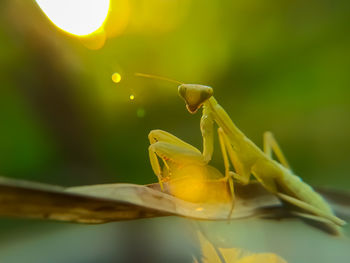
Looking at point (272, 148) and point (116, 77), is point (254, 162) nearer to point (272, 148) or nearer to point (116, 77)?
point (272, 148)

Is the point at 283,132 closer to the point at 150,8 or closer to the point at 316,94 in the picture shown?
the point at 316,94

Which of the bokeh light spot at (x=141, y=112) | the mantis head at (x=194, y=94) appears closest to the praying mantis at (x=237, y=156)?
the mantis head at (x=194, y=94)

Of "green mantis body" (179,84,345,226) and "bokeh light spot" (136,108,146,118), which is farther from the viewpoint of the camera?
"bokeh light spot" (136,108,146,118)

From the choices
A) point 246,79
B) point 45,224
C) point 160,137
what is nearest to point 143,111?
point 160,137

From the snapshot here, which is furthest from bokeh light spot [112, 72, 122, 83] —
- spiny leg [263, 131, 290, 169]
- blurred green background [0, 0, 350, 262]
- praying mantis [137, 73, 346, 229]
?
spiny leg [263, 131, 290, 169]

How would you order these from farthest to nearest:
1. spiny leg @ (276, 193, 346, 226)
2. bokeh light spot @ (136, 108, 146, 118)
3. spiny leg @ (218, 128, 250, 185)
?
bokeh light spot @ (136, 108, 146, 118)
spiny leg @ (218, 128, 250, 185)
spiny leg @ (276, 193, 346, 226)

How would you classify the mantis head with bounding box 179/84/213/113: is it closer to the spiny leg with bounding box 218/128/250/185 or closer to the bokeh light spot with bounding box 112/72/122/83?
the spiny leg with bounding box 218/128/250/185

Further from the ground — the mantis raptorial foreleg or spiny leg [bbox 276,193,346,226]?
the mantis raptorial foreleg
